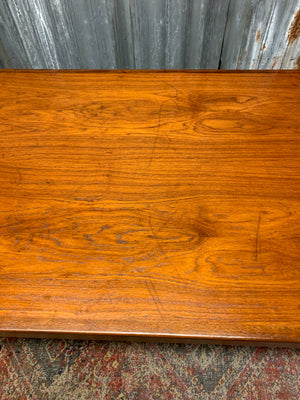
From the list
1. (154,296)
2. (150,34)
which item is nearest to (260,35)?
(150,34)

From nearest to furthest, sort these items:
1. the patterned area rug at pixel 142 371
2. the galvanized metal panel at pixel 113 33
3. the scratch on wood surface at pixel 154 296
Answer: the scratch on wood surface at pixel 154 296
the patterned area rug at pixel 142 371
the galvanized metal panel at pixel 113 33

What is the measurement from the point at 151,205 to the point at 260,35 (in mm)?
1136

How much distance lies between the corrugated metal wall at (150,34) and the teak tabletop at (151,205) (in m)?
0.50

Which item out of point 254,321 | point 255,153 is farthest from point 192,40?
point 254,321

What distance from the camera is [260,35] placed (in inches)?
56.8

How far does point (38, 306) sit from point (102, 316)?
0.42ft

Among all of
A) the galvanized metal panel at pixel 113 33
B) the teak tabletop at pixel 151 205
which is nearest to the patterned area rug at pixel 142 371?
the teak tabletop at pixel 151 205

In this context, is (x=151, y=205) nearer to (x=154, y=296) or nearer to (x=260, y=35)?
(x=154, y=296)

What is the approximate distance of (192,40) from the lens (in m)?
1.44

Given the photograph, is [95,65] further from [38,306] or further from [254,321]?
[254,321]

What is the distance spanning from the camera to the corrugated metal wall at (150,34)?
1.34m

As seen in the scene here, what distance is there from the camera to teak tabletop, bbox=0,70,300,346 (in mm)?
608

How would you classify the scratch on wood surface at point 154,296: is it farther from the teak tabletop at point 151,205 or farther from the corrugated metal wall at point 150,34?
the corrugated metal wall at point 150,34

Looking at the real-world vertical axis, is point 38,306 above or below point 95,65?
above
